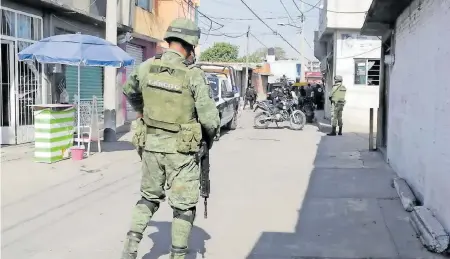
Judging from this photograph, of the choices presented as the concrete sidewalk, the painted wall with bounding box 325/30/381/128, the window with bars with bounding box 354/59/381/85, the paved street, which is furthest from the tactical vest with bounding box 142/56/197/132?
the window with bars with bounding box 354/59/381/85

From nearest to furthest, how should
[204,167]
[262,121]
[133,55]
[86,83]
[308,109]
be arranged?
1. [204,167]
2. [86,83]
3. [262,121]
4. [133,55]
5. [308,109]

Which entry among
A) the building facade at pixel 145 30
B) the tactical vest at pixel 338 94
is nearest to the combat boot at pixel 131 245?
the tactical vest at pixel 338 94

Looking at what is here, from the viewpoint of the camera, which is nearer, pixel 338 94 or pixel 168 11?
pixel 338 94

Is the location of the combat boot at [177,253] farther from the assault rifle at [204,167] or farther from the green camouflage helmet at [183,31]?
the green camouflage helmet at [183,31]

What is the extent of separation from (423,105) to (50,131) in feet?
19.6

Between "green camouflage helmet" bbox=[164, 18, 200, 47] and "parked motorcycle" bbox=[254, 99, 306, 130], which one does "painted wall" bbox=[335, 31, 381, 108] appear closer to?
"parked motorcycle" bbox=[254, 99, 306, 130]

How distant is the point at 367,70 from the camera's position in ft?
72.8

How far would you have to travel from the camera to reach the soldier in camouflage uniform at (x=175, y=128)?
412cm

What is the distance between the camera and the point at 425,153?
6516 mm

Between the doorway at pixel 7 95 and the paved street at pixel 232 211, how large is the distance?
99cm

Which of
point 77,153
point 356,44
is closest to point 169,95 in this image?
point 77,153

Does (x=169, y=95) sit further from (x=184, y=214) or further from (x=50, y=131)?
(x=50, y=131)

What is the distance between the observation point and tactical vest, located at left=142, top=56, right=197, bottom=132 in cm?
411

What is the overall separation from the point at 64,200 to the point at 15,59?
5954 mm
